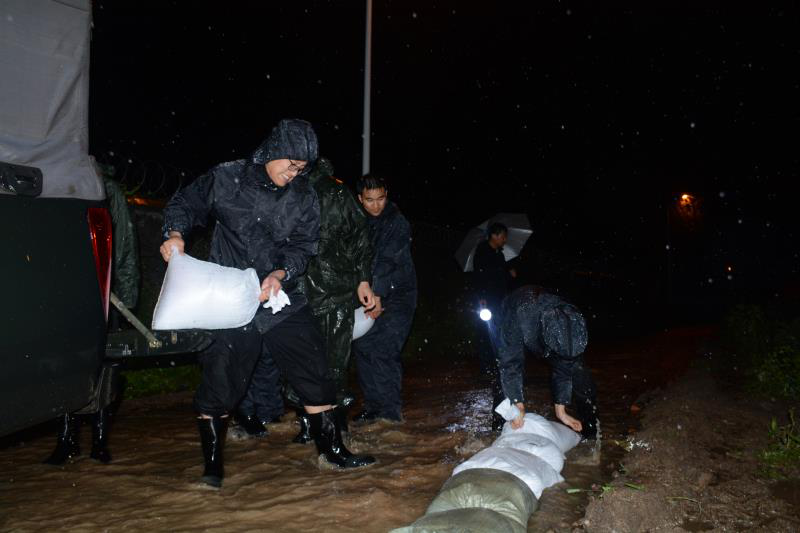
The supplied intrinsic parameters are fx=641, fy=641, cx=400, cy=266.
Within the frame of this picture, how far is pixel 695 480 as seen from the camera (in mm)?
3396

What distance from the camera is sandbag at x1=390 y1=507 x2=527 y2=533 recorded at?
2.27 meters

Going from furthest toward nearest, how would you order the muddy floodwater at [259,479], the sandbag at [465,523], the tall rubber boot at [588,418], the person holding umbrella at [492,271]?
the person holding umbrella at [492,271]
the tall rubber boot at [588,418]
the muddy floodwater at [259,479]
the sandbag at [465,523]

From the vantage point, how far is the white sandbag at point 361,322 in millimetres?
4277

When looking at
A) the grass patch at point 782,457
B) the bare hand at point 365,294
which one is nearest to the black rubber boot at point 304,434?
the bare hand at point 365,294

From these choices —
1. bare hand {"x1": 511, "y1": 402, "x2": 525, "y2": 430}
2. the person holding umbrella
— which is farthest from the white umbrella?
bare hand {"x1": 511, "y1": 402, "x2": 525, "y2": 430}

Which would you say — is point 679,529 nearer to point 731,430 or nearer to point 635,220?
point 731,430

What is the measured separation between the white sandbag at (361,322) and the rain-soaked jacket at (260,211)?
38.2 inches

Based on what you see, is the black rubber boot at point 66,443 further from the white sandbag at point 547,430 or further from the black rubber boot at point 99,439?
the white sandbag at point 547,430

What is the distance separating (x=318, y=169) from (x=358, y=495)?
6.56 feet

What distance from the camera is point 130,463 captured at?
3.62 metres

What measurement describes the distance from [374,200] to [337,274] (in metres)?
0.65

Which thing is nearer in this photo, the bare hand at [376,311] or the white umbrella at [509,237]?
the bare hand at [376,311]

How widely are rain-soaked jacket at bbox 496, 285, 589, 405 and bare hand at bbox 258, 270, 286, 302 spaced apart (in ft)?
4.45

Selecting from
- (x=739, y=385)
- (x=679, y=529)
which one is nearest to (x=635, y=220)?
(x=739, y=385)
